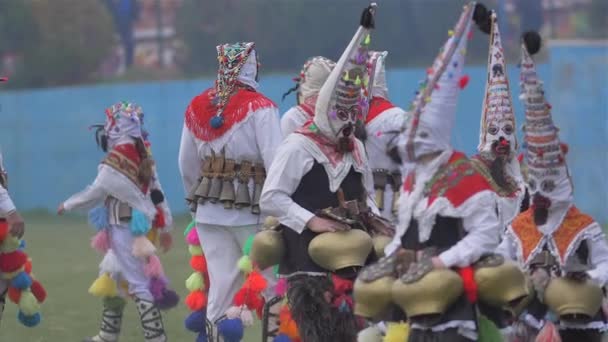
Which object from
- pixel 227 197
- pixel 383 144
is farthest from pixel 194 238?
pixel 383 144

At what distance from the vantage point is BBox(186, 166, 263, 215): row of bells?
9766 millimetres

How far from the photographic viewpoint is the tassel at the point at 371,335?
775 centimetres

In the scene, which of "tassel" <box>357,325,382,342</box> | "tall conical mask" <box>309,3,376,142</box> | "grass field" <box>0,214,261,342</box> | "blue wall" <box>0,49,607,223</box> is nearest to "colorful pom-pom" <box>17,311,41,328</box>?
"grass field" <box>0,214,261,342</box>

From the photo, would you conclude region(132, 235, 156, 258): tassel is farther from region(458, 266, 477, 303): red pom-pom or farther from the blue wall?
the blue wall

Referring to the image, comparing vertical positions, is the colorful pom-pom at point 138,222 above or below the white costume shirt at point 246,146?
below

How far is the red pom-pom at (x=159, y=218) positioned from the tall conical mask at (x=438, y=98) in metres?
4.55

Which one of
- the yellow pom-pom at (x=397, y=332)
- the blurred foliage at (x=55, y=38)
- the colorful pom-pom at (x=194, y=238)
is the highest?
the yellow pom-pom at (x=397, y=332)

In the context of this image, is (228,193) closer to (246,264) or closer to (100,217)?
(246,264)

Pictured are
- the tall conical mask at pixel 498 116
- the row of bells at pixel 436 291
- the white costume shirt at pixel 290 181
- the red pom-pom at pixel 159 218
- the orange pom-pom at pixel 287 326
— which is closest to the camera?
the row of bells at pixel 436 291

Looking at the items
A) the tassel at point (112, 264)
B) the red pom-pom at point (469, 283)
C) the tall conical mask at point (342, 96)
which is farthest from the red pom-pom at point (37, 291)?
the red pom-pom at point (469, 283)

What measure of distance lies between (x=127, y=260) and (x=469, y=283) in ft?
15.7

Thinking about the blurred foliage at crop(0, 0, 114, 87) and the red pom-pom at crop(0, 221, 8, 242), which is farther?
the blurred foliage at crop(0, 0, 114, 87)

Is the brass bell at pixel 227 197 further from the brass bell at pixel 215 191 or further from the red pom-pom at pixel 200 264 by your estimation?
the red pom-pom at pixel 200 264

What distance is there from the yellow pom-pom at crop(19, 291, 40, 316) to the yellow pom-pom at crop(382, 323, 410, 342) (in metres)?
4.09
